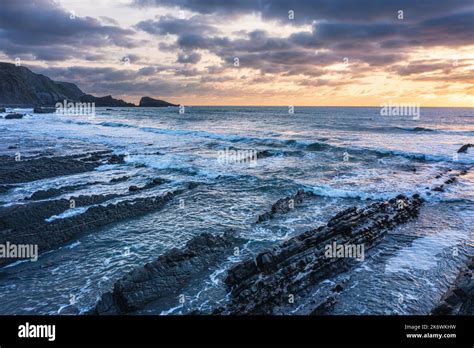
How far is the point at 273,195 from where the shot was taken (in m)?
23.2

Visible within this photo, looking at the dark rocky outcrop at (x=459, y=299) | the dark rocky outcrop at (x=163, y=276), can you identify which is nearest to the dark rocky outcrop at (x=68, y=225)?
the dark rocky outcrop at (x=163, y=276)

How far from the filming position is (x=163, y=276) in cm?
1138

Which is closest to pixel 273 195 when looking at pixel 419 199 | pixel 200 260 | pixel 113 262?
pixel 419 199

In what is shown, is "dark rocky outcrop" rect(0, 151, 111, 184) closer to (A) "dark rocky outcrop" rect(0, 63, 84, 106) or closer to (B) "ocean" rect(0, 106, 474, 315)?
(B) "ocean" rect(0, 106, 474, 315)

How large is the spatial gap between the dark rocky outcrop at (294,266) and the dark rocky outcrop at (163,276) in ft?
5.57

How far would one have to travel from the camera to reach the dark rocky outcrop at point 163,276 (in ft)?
33.1

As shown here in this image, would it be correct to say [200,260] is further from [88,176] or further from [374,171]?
[374,171]

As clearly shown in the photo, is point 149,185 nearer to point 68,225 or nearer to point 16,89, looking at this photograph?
point 68,225

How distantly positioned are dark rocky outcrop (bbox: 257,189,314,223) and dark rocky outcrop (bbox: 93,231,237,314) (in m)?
4.44

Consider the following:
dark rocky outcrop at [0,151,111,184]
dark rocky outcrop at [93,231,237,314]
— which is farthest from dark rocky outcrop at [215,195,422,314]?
dark rocky outcrop at [0,151,111,184]

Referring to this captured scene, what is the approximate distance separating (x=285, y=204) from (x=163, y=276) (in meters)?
10.8
